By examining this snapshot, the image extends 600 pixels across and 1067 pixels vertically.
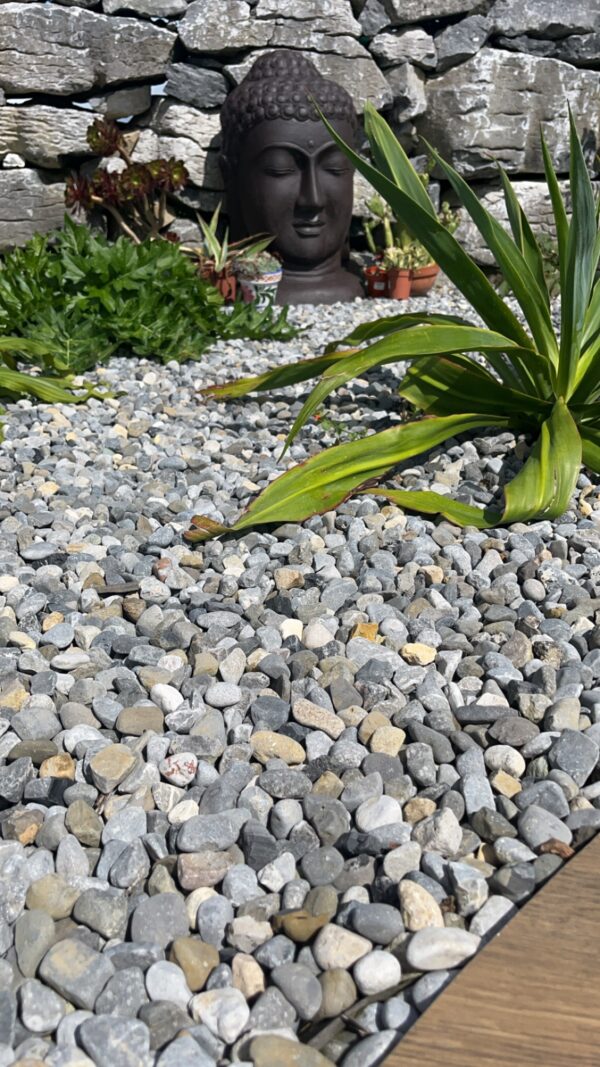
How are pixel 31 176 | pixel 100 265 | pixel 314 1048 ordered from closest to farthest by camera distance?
pixel 314 1048 < pixel 100 265 < pixel 31 176

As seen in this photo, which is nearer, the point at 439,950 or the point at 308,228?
the point at 439,950

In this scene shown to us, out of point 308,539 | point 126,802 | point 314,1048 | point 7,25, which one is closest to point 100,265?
point 308,539

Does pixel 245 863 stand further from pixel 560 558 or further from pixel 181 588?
pixel 560 558

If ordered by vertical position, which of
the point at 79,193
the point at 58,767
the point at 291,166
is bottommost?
the point at 58,767

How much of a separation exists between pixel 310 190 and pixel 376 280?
72 cm

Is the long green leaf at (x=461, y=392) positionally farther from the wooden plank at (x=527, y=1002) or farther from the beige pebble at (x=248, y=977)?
the beige pebble at (x=248, y=977)

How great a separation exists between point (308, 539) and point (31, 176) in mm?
3884

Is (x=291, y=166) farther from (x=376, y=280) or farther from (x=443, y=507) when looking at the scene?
(x=443, y=507)

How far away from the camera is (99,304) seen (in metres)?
3.32

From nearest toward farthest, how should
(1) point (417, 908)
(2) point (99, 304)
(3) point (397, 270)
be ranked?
(1) point (417, 908)
(2) point (99, 304)
(3) point (397, 270)

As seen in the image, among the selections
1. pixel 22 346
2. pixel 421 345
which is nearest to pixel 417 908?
pixel 421 345

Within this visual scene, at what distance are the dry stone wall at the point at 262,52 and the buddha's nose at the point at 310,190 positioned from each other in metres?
0.73

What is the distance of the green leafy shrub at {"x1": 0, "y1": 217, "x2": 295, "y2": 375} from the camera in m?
3.22

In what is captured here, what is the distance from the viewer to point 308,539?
1889mm
